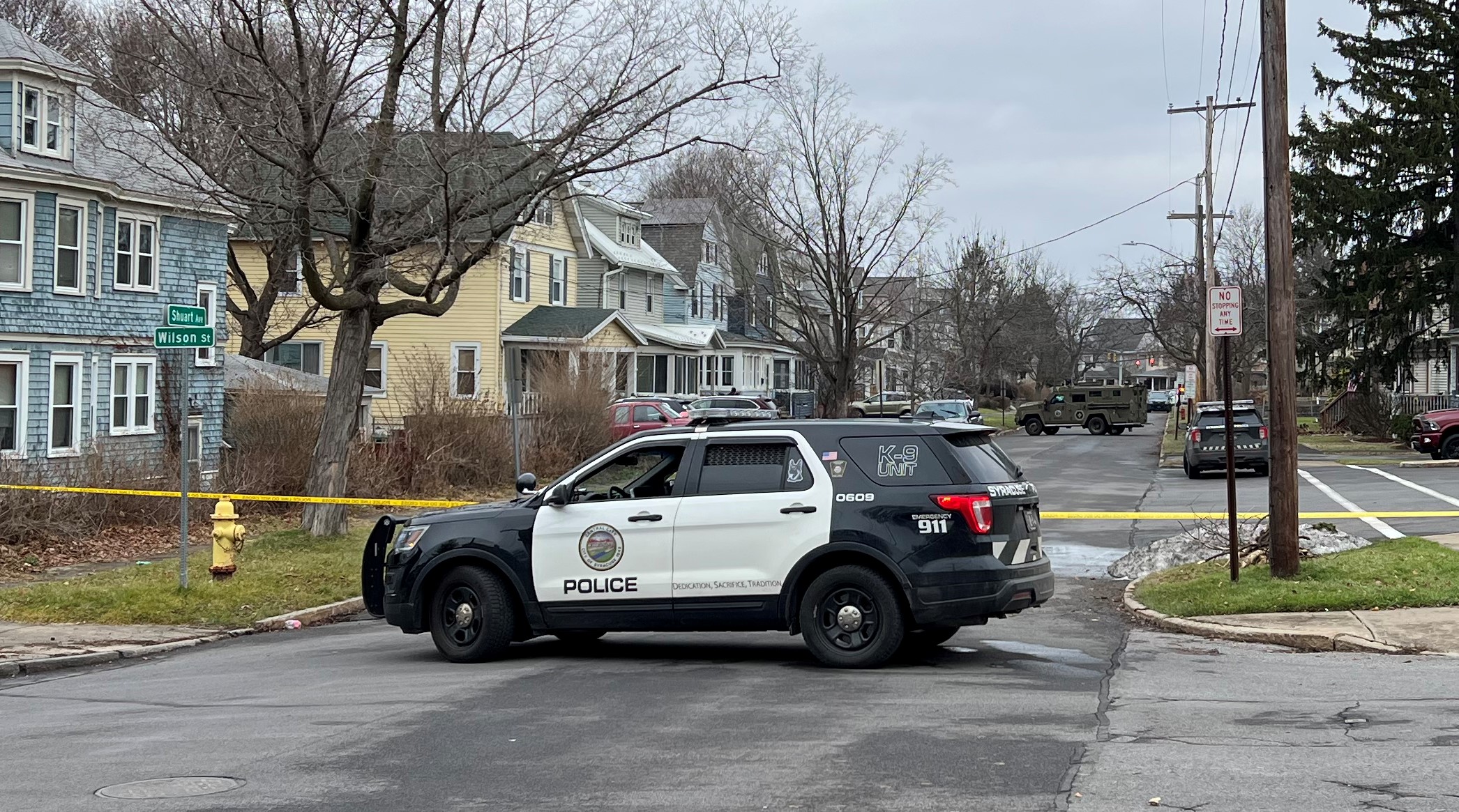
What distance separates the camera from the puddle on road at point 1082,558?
54.7ft

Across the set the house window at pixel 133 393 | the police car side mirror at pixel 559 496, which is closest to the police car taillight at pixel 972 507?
the police car side mirror at pixel 559 496

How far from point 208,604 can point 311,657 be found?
10.9ft

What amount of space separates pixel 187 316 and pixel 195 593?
294 cm

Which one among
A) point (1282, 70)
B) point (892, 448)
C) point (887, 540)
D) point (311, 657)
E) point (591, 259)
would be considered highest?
point (591, 259)

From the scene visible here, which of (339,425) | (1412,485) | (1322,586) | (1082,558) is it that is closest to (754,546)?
(1322,586)

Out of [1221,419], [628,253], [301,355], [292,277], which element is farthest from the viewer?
[628,253]

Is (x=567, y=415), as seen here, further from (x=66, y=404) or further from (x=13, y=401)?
(x=13, y=401)

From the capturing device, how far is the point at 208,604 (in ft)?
48.7

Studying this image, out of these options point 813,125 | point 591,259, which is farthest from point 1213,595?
point 591,259

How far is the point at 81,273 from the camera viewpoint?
2819cm

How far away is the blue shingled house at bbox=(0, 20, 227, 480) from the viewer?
26.9m

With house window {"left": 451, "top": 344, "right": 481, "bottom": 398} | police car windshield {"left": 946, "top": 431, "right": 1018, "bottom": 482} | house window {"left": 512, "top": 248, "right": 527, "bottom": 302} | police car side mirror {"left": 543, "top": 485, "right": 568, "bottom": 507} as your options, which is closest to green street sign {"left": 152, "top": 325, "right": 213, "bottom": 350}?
police car side mirror {"left": 543, "top": 485, "right": 568, "bottom": 507}

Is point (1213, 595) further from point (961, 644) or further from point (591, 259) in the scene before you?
point (591, 259)

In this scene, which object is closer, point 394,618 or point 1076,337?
point 394,618
